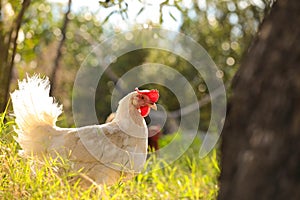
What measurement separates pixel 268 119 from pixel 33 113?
3329mm

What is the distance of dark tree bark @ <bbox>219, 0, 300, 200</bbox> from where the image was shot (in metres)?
2.05

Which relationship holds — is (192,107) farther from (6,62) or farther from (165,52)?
(6,62)

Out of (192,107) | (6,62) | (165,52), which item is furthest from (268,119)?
(165,52)

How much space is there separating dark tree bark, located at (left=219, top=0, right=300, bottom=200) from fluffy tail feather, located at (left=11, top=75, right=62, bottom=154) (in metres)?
3.08

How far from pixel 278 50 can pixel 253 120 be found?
0.85 ft

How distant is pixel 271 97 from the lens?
6.98 ft

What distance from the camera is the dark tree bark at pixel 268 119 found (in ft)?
6.72

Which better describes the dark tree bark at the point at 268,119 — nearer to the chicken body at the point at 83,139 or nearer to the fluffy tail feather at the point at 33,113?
the chicken body at the point at 83,139

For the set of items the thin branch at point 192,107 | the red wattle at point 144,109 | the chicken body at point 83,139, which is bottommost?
the thin branch at point 192,107

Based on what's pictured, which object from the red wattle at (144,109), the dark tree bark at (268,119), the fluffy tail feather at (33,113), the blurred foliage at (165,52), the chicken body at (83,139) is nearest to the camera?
the dark tree bark at (268,119)

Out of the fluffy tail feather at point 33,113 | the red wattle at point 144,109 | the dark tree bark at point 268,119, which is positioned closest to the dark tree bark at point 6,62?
the fluffy tail feather at point 33,113

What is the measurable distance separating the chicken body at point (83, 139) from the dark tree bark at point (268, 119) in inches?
103

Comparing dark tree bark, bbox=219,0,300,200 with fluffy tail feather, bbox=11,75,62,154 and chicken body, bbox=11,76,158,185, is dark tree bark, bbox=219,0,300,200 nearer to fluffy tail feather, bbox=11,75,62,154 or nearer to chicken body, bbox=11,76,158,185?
chicken body, bbox=11,76,158,185

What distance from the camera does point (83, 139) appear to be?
5.03 m
